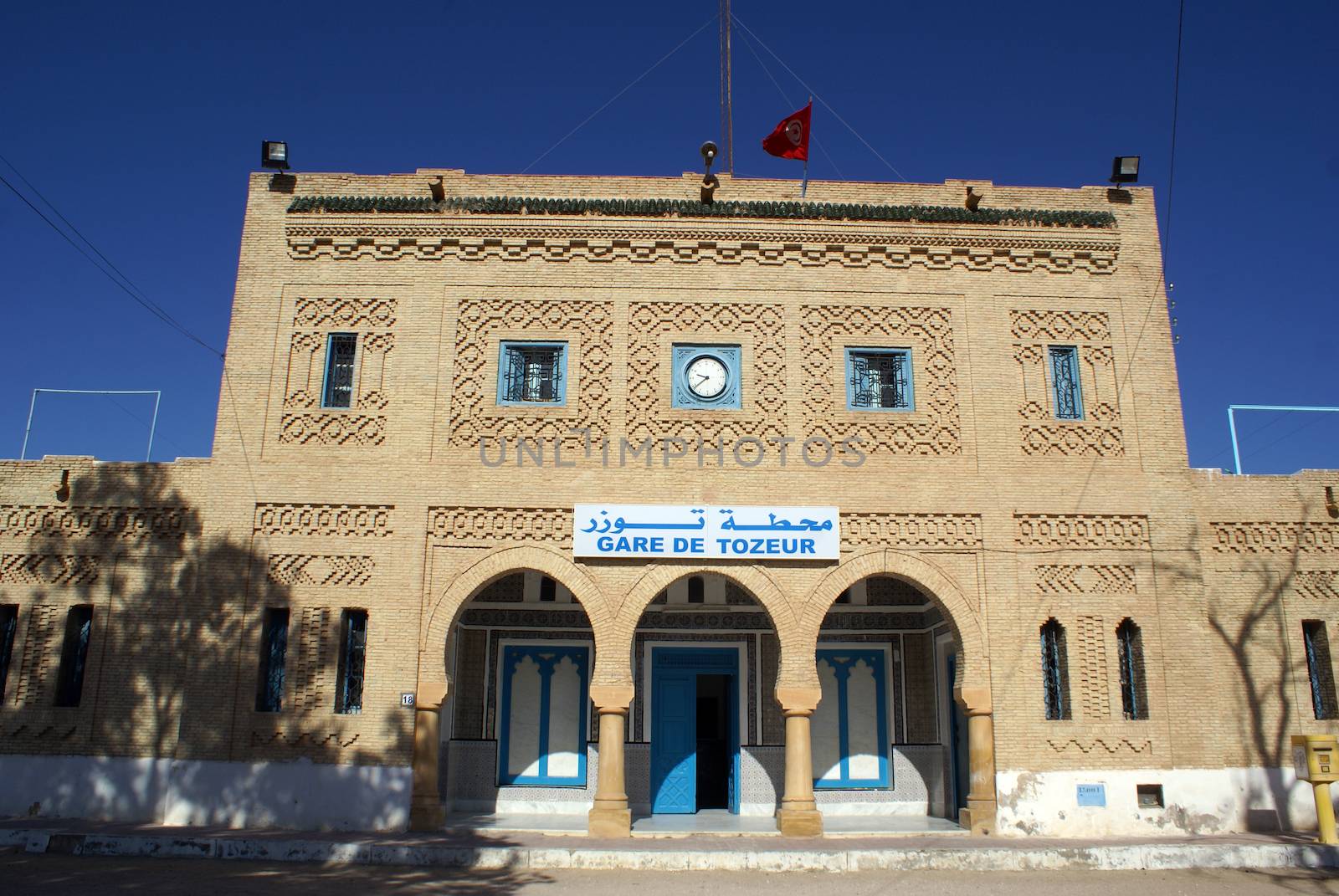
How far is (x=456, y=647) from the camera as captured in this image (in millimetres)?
14086

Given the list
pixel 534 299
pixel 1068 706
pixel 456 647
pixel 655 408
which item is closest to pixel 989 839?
pixel 1068 706

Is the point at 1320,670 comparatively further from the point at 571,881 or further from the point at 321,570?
the point at 321,570

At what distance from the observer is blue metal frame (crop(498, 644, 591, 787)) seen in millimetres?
13867

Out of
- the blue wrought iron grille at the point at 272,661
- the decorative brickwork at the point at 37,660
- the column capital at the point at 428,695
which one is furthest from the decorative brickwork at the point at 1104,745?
the decorative brickwork at the point at 37,660

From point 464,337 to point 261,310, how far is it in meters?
2.81

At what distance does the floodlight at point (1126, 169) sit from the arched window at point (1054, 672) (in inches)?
253

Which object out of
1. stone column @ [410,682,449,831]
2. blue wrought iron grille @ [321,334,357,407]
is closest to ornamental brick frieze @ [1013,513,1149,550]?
stone column @ [410,682,449,831]

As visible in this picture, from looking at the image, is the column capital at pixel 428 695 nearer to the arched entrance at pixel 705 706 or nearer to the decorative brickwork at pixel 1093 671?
the arched entrance at pixel 705 706

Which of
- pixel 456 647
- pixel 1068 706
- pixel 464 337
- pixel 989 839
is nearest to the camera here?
pixel 989 839

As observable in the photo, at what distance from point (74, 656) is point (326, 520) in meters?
3.72

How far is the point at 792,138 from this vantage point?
47.5 ft

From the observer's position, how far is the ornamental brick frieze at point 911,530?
1249 cm

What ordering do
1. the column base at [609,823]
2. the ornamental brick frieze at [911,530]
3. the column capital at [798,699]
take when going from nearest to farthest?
the column base at [609,823] → the column capital at [798,699] → the ornamental brick frieze at [911,530]

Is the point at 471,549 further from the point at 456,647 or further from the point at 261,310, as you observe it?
the point at 261,310
